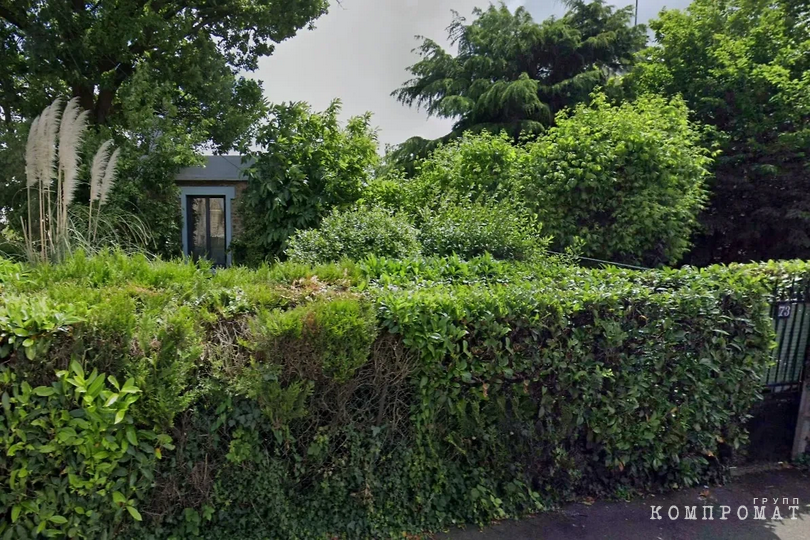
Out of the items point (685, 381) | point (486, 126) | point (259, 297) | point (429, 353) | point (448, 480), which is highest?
point (486, 126)

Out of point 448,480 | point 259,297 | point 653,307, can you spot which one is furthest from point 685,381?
point 259,297

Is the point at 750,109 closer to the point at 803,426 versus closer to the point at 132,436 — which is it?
the point at 803,426

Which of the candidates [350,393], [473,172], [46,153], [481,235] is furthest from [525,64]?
[350,393]

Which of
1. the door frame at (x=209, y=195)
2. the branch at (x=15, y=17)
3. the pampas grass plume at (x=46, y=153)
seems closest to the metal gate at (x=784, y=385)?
the pampas grass plume at (x=46, y=153)

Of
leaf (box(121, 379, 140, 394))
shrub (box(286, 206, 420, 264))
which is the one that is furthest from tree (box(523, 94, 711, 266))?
leaf (box(121, 379, 140, 394))

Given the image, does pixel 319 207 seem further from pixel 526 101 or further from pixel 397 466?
pixel 526 101

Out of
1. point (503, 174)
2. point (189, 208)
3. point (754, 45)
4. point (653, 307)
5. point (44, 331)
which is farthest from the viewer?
point (189, 208)

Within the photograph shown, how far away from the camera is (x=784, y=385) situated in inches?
171

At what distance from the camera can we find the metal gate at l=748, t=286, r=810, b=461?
4.21m

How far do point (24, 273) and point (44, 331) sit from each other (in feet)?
4.80

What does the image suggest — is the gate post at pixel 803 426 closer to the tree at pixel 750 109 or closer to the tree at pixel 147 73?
the tree at pixel 750 109

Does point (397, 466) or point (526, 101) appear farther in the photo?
point (526, 101)

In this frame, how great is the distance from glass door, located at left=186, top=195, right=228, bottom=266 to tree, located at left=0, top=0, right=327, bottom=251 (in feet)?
3.12

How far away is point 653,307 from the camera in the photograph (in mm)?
3420
